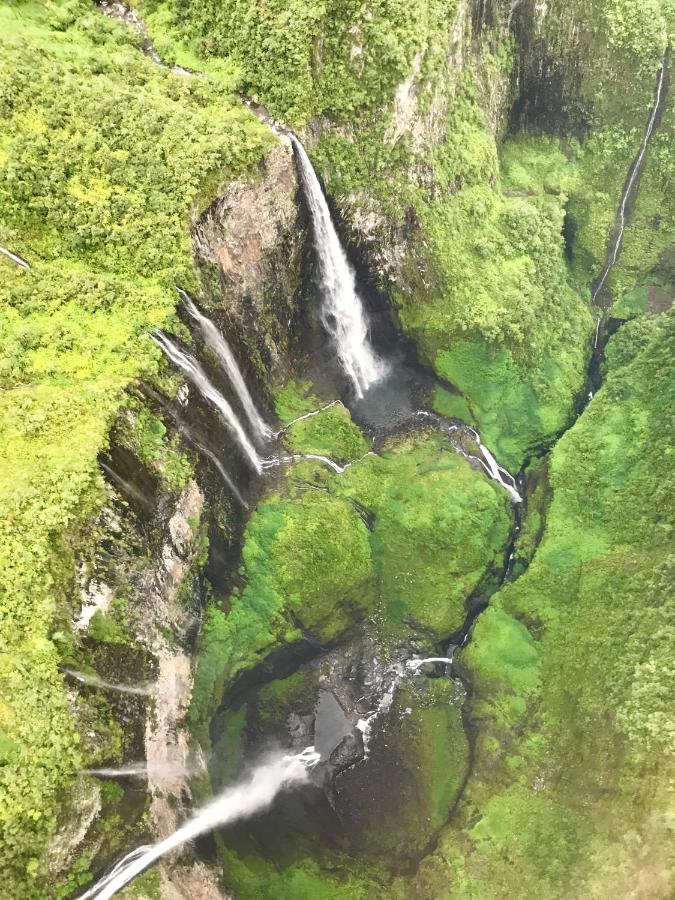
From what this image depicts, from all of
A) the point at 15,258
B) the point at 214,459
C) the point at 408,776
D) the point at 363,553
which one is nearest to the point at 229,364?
the point at 214,459

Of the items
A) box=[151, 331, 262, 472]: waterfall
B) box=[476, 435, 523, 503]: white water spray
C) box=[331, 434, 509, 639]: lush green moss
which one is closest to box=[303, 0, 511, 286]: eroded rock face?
box=[476, 435, 523, 503]: white water spray

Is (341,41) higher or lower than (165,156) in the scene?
higher

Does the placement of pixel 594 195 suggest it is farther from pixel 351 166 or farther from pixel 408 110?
pixel 351 166

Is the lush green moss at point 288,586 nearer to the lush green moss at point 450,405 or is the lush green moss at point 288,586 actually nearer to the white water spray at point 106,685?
the white water spray at point 106,685

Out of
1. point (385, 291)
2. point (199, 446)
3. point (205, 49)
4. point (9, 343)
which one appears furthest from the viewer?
point (385, 291)

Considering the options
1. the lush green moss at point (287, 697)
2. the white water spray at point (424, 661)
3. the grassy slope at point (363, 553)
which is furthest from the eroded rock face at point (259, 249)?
the white water spray at point (424, 661)

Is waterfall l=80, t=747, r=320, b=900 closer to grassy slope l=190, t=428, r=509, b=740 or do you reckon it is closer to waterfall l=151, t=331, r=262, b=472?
grassy slope l=190, t=428, r=509, b=740

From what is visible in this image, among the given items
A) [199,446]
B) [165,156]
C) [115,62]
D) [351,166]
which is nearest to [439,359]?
[351,166]
